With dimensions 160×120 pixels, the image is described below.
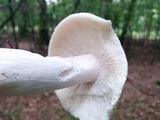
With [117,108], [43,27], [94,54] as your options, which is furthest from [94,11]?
[94,54]

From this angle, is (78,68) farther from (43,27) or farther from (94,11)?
(43,27)

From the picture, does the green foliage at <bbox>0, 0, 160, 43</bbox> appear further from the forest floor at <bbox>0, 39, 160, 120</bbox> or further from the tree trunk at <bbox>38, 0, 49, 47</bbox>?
the forest floor at <bbox>0, 39, 160, 120</bbox>

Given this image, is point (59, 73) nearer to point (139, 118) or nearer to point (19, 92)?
point (19, 92)

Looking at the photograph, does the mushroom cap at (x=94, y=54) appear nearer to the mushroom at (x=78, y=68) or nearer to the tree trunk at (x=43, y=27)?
the mushroom at (x=78, y=68)

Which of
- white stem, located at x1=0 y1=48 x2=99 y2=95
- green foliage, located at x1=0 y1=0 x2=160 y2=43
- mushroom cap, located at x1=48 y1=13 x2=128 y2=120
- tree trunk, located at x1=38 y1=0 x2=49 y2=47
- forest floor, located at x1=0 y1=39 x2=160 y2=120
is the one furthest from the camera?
tree trunk, located at x1=38 y1=0 x2=49 y2=47

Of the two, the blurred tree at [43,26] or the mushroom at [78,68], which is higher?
the mushroom at [78,68]

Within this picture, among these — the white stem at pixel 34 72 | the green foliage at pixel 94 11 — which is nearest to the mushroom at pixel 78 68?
the white stem at pixel 34 72

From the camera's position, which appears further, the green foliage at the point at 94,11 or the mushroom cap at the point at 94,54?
the green foliage at the point at 94,11

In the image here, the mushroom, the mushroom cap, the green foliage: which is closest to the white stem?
the mushroom
